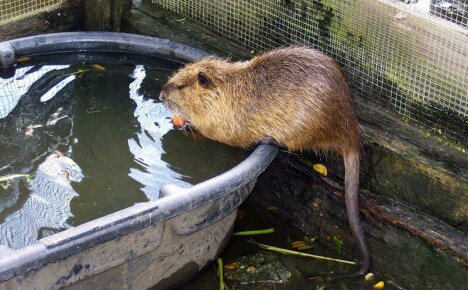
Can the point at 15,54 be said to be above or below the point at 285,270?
above

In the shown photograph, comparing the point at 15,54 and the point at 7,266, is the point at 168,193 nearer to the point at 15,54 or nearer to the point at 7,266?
the point at 7,266

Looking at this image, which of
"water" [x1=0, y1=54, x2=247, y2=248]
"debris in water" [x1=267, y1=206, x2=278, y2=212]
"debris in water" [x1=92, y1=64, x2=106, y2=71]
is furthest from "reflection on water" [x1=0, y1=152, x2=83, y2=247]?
"debris in water" [x1=267, y1=206, x2=278, y2=212]

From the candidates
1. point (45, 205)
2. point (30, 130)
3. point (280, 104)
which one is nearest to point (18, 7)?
point (30, 130)

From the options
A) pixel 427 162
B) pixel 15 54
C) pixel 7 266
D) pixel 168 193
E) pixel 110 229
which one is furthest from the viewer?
pixel 15 54

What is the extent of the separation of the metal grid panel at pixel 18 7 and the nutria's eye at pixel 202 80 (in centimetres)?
124

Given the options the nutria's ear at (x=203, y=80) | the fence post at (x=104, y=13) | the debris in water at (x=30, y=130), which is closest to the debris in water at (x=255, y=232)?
the nutria's ear at (x=203, y=80)

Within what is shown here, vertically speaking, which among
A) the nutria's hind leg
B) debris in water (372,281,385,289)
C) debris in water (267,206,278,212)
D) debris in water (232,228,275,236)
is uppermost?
the nutria's hind leg

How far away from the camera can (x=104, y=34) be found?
3.83 m

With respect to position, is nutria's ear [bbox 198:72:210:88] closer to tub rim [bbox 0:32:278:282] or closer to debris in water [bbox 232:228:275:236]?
tub rim [bbox 0:32:278:282]

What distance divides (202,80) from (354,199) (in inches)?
32.4

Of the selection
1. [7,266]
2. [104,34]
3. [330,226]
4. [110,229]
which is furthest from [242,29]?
[7,266]

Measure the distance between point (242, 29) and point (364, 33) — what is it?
0.73m

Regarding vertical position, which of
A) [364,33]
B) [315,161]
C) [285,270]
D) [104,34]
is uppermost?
[364,33]

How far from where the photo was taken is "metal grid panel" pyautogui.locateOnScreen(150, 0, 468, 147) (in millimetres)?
3066
